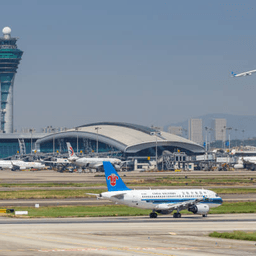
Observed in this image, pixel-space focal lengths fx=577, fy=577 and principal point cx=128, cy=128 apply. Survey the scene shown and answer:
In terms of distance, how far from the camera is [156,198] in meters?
66.4

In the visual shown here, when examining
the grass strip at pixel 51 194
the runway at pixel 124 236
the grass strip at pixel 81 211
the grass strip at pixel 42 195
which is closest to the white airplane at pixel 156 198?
the runway at pixel 124 236

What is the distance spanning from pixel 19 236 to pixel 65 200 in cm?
4241

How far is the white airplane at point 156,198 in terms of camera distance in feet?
213

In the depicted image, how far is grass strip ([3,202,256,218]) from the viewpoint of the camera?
70.6 metres

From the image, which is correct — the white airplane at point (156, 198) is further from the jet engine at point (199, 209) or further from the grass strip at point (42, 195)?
the grass strip at point (42, 195)

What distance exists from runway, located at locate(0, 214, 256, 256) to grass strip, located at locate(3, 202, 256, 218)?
15.5 ft

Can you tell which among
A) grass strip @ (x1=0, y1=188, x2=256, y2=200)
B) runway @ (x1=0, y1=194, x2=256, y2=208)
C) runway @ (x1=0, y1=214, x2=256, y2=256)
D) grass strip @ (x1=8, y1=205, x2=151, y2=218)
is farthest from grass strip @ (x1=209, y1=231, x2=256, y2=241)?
grass strip @ (x1=0, y1=188, x2=256, y2=200)

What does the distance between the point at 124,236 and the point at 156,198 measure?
55.8 feet

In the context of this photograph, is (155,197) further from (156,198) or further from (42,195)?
(42,195)

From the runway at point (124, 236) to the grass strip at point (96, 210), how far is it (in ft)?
15.5

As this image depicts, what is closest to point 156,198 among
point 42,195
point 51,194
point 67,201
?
point 67,201

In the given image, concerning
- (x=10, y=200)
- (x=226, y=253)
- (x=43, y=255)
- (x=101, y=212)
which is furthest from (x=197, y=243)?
(x=10, y=200)

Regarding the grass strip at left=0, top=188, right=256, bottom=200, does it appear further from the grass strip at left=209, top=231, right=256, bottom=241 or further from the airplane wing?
the grass strip at left=209, top=231, right=256, bottom=241

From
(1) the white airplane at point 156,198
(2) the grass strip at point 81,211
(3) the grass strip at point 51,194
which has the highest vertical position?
(1) the white airplane at point 156,198
